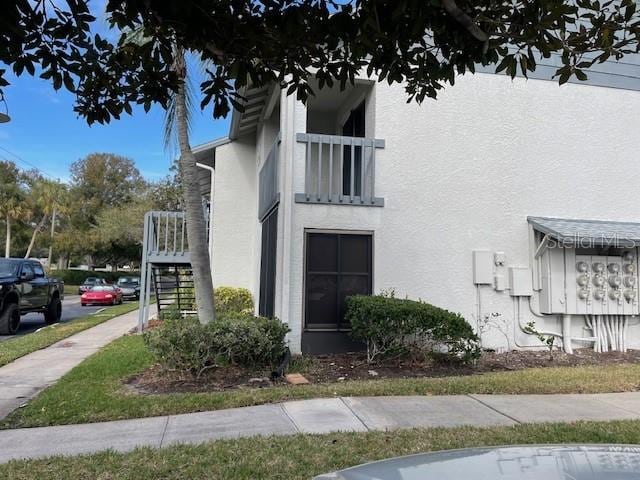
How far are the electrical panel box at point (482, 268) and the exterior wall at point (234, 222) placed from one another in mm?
6269

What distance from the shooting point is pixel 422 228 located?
941 centimetres

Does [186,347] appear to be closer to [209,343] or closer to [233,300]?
[209,343]

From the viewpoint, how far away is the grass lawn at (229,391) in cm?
575

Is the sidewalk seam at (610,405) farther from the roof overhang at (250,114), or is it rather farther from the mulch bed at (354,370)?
the roof overhang at (250,114)

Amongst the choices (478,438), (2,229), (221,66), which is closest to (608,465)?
(478,438)

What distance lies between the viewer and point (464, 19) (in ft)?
11.4

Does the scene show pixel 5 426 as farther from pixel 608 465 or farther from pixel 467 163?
pixel 467 163

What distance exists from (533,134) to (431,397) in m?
6.10

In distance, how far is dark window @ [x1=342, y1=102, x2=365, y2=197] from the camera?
9.63m

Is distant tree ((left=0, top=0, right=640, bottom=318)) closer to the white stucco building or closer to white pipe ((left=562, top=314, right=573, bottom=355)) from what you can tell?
the white stucco building

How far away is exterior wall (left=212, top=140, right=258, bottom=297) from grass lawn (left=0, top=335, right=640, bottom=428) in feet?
17.9

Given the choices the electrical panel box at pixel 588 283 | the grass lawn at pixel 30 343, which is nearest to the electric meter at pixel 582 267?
the electrical panel box at pixel 588 283

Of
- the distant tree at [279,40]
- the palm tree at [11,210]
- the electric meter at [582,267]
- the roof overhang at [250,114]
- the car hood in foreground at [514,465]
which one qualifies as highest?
the palm tree at [11,210]

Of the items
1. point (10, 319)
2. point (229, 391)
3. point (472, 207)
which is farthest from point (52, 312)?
point (472, 207)
